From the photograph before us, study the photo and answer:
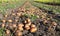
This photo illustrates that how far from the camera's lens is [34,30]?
5484mm

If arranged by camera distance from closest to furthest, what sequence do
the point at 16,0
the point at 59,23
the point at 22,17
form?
the point at 59,23 < the point at 22,17 < the point at 16,0

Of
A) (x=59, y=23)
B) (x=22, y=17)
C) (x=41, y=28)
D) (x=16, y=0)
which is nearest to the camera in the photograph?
(x=41, y=28)

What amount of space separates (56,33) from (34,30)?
69cm

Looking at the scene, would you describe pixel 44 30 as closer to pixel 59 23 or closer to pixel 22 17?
pixel 59 23

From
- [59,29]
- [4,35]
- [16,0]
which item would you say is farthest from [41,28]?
[16,0]

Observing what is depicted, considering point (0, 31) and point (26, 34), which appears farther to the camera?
point (0, 31)

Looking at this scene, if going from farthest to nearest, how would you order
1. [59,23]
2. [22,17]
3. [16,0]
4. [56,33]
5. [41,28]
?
1. [16,0]
2. [22,17]
3. [59,23]
4. [41,28]
5. [56,33]

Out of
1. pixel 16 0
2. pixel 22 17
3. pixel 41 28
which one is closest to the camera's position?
pixel 41 28

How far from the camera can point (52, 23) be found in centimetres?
582

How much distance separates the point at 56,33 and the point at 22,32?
1056mm

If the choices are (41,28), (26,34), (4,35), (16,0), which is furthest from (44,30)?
(16,0)

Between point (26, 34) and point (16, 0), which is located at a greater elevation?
point (26, 34)

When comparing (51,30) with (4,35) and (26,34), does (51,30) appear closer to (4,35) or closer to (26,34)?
(26,34)

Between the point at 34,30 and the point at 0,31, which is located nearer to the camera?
the point at 34,30
